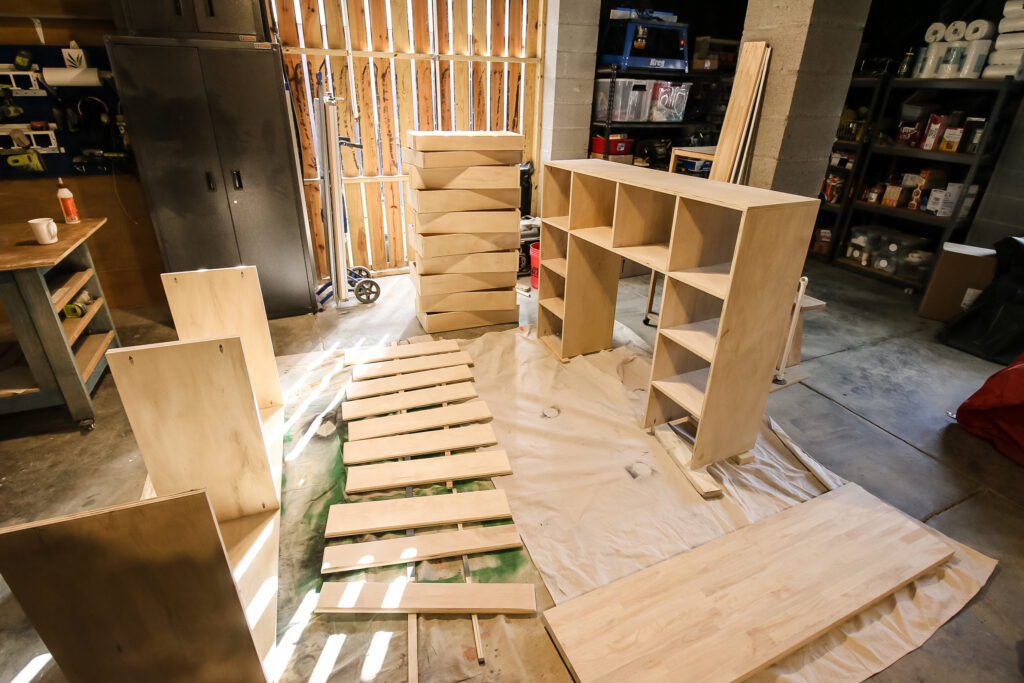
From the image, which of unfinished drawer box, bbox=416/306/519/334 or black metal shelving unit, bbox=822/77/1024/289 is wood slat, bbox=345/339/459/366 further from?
black metal shelving unit, bbox=822/77/1024/289

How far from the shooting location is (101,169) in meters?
3.72

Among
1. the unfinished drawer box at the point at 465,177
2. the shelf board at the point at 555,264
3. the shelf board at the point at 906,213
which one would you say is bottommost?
the shelf board at the point at 555,264

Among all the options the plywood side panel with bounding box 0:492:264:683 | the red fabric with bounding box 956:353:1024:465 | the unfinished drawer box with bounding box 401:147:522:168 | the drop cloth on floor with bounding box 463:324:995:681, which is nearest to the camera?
the plywood side panel with bounding box 0:492:264:683

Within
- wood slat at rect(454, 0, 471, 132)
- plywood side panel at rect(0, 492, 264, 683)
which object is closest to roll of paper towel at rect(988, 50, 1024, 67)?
wood slat at rect(454, 0, 471, 132)

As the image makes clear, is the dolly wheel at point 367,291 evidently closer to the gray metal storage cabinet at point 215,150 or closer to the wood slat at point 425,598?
the gray metal storage cabinet at point 215,150

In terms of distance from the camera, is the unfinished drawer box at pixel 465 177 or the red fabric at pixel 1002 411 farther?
the unfinished drawer box at pixel 465 177

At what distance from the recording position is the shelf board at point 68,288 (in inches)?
104

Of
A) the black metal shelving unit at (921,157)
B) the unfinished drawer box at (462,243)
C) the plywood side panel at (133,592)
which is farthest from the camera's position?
the black metal shelving unit at (921,157)

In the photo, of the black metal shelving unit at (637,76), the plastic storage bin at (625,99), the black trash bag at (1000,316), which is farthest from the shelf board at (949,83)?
the plastic storage bin at (625,99)

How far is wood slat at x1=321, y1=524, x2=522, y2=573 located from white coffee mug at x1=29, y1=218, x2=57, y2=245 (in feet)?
7.62

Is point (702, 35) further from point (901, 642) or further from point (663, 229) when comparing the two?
point (901, 642)

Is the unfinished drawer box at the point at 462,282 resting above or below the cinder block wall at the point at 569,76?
below

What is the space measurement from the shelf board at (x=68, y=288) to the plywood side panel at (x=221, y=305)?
26.9 inches

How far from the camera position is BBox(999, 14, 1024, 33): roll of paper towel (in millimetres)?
3947
